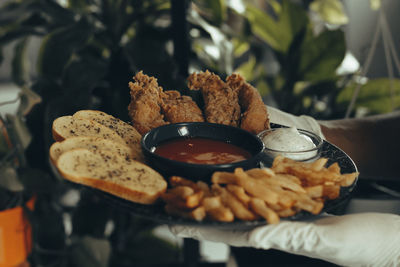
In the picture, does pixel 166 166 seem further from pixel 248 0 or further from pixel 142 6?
pixel 248 0

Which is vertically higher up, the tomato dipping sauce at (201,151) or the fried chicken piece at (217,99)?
the fried chicken piece at (217,99)

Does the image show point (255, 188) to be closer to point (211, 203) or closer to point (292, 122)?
point (211, 203)

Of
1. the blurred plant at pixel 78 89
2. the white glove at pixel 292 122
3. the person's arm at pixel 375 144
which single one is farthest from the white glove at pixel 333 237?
the blurred plant at pixel 78 89

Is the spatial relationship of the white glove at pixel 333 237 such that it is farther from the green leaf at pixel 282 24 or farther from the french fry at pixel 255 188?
the green leaf at pixel 282 24

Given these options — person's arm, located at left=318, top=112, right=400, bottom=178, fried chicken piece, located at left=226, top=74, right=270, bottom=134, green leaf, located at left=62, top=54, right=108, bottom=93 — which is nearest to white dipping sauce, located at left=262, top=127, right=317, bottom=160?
fried chicken piece, located at left=226, top=74, right=270, bottom=134

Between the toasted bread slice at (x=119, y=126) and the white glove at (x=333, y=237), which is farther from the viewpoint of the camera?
the toasted bread slice at (x=119, y=126)

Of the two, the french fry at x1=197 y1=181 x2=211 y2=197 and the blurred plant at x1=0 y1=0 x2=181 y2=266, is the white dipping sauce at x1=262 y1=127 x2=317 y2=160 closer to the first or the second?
→ the french fry at x1=197 y1=181 x2=211 y2=197
